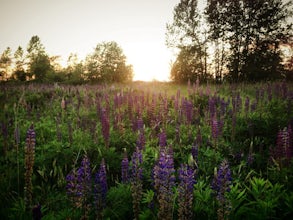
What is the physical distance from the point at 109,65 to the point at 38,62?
709 inches

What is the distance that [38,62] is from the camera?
51312mm

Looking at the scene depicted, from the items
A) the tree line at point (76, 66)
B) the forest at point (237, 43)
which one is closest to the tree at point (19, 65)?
the tree line at point (76, 66)

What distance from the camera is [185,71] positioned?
27.5 metres

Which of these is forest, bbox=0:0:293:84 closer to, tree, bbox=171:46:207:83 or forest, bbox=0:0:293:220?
tree, bbox=171:46:207:83

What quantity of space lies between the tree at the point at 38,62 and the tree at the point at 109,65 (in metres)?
9.87

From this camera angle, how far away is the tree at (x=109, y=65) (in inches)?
1947

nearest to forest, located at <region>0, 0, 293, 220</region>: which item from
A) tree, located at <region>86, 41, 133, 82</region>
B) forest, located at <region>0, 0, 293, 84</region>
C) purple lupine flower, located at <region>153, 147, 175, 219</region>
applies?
purple lupine flower, located at <region>153, 147, 175, 219</region>

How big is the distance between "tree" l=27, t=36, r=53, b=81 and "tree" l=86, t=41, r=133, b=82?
9872 millimetres

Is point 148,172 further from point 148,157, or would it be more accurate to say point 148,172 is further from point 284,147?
point 284,147

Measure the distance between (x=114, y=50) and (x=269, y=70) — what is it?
3950 centimetres

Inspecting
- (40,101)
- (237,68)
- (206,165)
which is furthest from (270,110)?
(237,68)

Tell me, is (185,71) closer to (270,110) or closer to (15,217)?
(270,110)

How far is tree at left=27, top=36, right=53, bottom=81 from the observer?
50.2 metres

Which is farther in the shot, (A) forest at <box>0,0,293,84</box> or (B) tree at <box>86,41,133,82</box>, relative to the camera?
(B) tree at <box>86,41,133,82</box>
